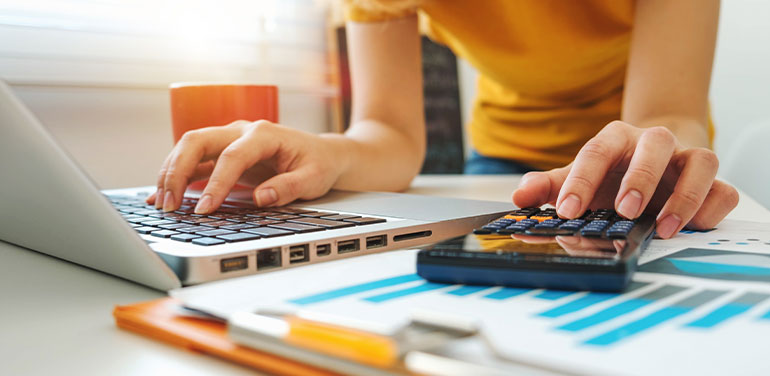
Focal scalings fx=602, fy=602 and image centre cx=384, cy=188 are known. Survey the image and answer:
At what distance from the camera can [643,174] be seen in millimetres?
428

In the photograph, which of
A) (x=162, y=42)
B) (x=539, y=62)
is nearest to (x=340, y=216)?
(x=539, y=62)

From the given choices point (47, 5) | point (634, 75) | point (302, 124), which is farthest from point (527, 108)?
point (47, 5)

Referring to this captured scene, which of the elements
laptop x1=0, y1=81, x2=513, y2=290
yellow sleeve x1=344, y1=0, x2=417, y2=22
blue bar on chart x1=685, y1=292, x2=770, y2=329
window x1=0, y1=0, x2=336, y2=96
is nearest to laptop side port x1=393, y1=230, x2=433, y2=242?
laptop x1=0, y1=81, x2=513, y2=290

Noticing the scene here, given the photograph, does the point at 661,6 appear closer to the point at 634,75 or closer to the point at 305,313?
the point at 634,75

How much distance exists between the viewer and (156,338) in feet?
0.89

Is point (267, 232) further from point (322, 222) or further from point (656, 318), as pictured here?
point (656, 318)

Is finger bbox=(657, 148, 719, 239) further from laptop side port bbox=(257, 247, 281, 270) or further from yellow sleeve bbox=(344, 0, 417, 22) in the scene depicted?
yellow sleeve bbox=(344, 0, 417, 22)

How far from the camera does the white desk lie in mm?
241

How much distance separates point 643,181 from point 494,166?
35.9 inches

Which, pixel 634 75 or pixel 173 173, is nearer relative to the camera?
pixel 173 173

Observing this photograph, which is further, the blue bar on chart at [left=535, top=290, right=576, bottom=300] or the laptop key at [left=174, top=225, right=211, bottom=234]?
the laptop key at [left=174, top=225, right=211, bottom=234]

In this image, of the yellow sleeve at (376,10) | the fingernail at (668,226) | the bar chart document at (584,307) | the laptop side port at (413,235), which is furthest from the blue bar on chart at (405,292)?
the yellow sleeve at (376,10)

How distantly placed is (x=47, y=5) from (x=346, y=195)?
93 centimetres

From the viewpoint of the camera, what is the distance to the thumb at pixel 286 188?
558 mm
